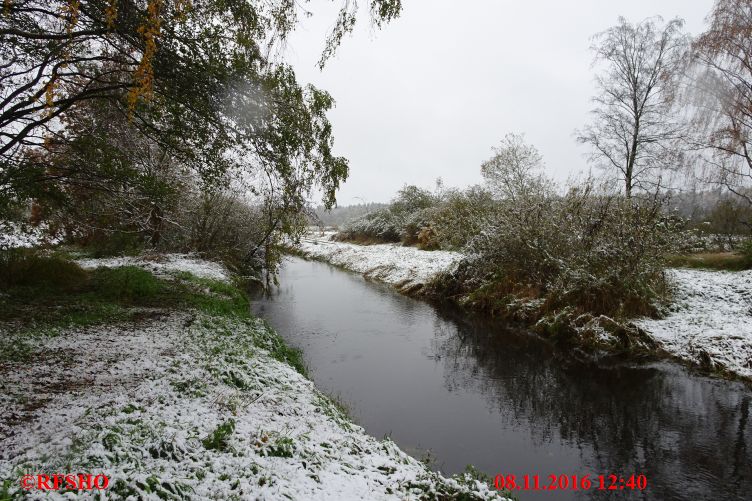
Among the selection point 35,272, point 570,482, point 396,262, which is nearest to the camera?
point 570,482

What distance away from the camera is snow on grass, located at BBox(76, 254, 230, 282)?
47.5 ft

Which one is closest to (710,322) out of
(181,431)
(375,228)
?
(181,431)

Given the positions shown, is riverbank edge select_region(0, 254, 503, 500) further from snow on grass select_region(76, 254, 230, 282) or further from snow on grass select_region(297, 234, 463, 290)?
snow on grass select_region(297, 234, 463, 290)

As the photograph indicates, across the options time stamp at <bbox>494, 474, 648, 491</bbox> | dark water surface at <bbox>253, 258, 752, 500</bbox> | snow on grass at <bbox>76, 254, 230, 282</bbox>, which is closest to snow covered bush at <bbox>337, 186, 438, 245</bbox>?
snow on grass at <bbox>76, 254, 230, 282</bbox>

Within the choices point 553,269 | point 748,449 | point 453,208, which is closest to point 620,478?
point 748,449

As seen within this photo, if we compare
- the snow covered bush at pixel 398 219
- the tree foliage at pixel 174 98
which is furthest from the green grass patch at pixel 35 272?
the snow covered bush at pixel 398 219

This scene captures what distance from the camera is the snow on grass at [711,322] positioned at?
9.81 m

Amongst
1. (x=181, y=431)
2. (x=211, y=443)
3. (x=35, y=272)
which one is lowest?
(x=211, y=443)

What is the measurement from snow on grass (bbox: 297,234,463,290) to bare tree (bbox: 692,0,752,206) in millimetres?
11153

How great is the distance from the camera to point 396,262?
87.8ft

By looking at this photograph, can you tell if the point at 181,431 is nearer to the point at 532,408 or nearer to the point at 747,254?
the point at 532,408

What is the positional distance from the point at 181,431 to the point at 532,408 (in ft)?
22.6

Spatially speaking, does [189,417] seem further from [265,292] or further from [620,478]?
[265,292]

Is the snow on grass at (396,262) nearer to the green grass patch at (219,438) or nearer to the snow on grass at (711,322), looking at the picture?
the snow on grass at (711,322)
